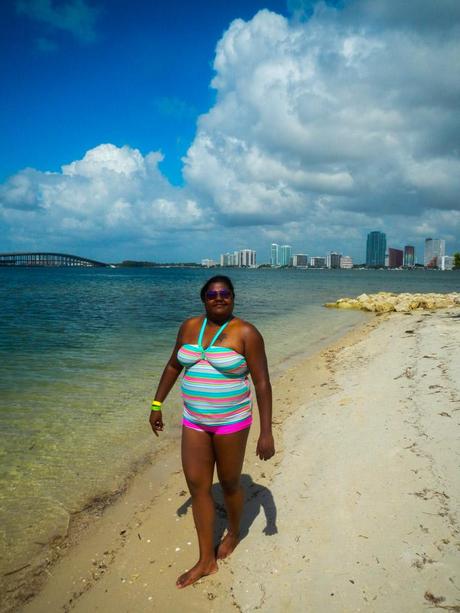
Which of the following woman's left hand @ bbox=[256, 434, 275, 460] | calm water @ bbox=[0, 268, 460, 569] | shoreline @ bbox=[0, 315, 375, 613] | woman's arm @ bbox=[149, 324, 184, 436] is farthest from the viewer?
calm water @ bbox=[0, 268, 460, 569]

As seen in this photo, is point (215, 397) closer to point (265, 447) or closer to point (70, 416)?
point (265, 447)

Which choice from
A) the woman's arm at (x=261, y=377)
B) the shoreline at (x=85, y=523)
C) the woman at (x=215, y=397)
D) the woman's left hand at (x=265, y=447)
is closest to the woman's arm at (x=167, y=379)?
the woman at (x=215, y=397)

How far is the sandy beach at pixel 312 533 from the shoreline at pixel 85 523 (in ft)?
0.07

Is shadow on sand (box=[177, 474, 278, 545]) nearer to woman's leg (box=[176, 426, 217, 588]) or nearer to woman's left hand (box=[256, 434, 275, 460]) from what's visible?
woman's leg (box=[176, 426, 217, 588])

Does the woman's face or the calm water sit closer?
the woman's face

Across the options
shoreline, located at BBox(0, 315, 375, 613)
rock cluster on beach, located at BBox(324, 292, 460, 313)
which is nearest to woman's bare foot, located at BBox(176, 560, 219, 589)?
shoreline, located at BBox(0, 315, 375, 613)

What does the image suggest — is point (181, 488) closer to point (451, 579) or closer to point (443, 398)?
point (451, 579)

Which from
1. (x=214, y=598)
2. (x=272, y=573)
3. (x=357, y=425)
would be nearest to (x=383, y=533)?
(x=272, y=573)

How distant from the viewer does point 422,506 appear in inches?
139

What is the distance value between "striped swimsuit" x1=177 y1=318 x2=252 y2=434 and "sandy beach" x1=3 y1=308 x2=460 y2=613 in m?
1.28

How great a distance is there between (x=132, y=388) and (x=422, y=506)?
690 centimetres

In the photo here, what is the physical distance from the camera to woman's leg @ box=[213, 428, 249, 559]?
9.91 feet

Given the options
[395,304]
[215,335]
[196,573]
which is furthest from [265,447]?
[395,304]

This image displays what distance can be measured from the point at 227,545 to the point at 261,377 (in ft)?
5.39
